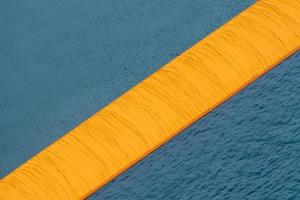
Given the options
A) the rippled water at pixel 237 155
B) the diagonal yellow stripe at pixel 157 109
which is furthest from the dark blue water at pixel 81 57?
the rippled water at pixel 237 155

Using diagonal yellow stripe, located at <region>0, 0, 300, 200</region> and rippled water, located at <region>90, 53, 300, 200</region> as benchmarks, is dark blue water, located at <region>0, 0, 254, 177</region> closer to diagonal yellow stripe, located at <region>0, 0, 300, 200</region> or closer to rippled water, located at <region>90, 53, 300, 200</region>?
diagonal yellow stripe, located at <region>0, 0, 300, 200</region>

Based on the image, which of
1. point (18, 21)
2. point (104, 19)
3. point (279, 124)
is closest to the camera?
point (279, 124)

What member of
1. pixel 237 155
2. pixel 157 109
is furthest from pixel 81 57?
pixel 237 155

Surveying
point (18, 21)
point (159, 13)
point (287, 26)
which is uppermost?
point (18, 21)

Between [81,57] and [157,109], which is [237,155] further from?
[81,57]

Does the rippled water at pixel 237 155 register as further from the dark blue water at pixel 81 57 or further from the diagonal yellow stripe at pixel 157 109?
the dark blue water at pixel 81 57

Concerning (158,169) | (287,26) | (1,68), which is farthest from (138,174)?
(1,68)

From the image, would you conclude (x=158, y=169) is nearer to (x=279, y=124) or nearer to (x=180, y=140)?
(x=180, y=140)
